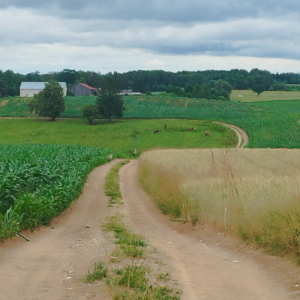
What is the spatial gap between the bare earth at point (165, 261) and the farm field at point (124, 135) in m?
46.9

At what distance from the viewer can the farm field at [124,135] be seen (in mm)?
61844

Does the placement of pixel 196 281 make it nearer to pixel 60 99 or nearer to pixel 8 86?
pixel 60 99

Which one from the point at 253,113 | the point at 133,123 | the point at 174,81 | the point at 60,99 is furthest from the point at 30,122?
the point at 174,81

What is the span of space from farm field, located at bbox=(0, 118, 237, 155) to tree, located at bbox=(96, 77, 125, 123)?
16.6 ft

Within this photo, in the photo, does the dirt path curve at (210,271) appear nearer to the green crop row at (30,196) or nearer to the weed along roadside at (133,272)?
the weed along roadside at (133,272)

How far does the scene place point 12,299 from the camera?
5.23 m

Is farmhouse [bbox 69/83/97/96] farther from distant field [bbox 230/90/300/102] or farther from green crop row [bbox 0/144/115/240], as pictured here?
green crop row [bbox 0/144/115/240]

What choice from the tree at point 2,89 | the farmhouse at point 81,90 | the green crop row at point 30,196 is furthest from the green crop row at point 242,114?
the tree at point 2,89

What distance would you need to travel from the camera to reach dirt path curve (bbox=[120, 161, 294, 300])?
18.6ft

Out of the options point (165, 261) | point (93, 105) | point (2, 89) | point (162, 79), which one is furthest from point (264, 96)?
point (165, 261)

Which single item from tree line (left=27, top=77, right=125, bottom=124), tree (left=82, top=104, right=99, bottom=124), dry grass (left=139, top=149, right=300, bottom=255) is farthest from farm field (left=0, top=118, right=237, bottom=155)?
dry grass (left=139, top=149, right=300, bottom=255)

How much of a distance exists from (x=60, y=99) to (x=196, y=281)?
79.9 metres

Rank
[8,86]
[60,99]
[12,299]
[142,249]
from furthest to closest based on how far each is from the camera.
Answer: [8,86] → [60,99] → [142,249] → [12,299]

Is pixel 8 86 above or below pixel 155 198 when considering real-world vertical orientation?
above
